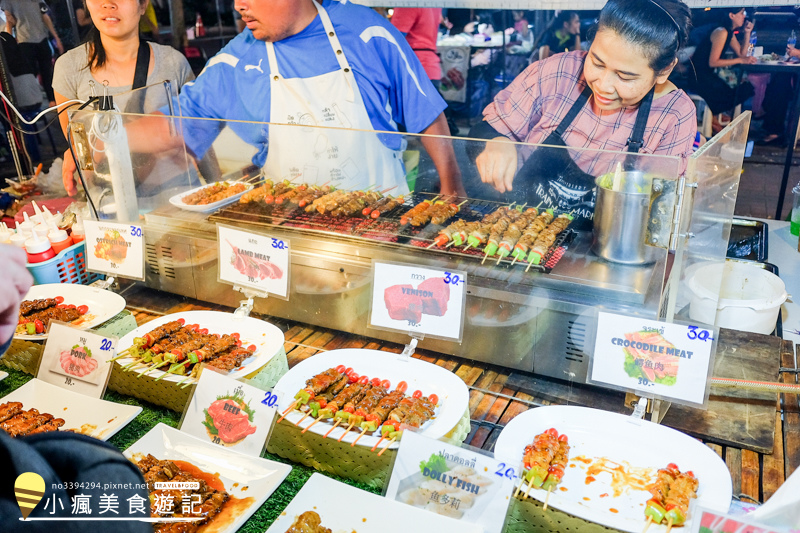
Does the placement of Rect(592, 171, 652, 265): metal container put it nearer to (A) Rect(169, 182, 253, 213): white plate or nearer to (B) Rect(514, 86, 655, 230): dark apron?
(B) Rect(514, 86, 655, 230): dark apron

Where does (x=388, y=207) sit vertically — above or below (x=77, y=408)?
above

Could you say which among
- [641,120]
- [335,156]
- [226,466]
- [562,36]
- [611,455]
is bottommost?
[226,466]

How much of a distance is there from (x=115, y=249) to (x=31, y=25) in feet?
10.3

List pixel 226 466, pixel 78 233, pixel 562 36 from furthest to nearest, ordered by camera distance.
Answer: pixel 562 36, pixel 78 233, pixel 226 466

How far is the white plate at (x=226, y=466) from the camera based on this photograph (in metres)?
2.05

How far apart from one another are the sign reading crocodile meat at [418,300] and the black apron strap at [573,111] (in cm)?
236

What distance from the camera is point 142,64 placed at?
198 inches

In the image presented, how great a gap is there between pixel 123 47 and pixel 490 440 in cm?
453

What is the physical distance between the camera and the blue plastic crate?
11.3ft

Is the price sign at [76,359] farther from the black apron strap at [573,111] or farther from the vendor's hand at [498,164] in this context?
the black apron strap at [573,111]

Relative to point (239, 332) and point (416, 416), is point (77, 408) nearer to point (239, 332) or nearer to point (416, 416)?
point (239, 332)

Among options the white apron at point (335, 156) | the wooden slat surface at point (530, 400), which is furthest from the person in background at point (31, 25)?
the wooden slat surface at point (530, 400)

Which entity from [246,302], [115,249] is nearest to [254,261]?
[246,302]

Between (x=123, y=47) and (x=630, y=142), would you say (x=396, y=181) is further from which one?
(x=123, y=47)
